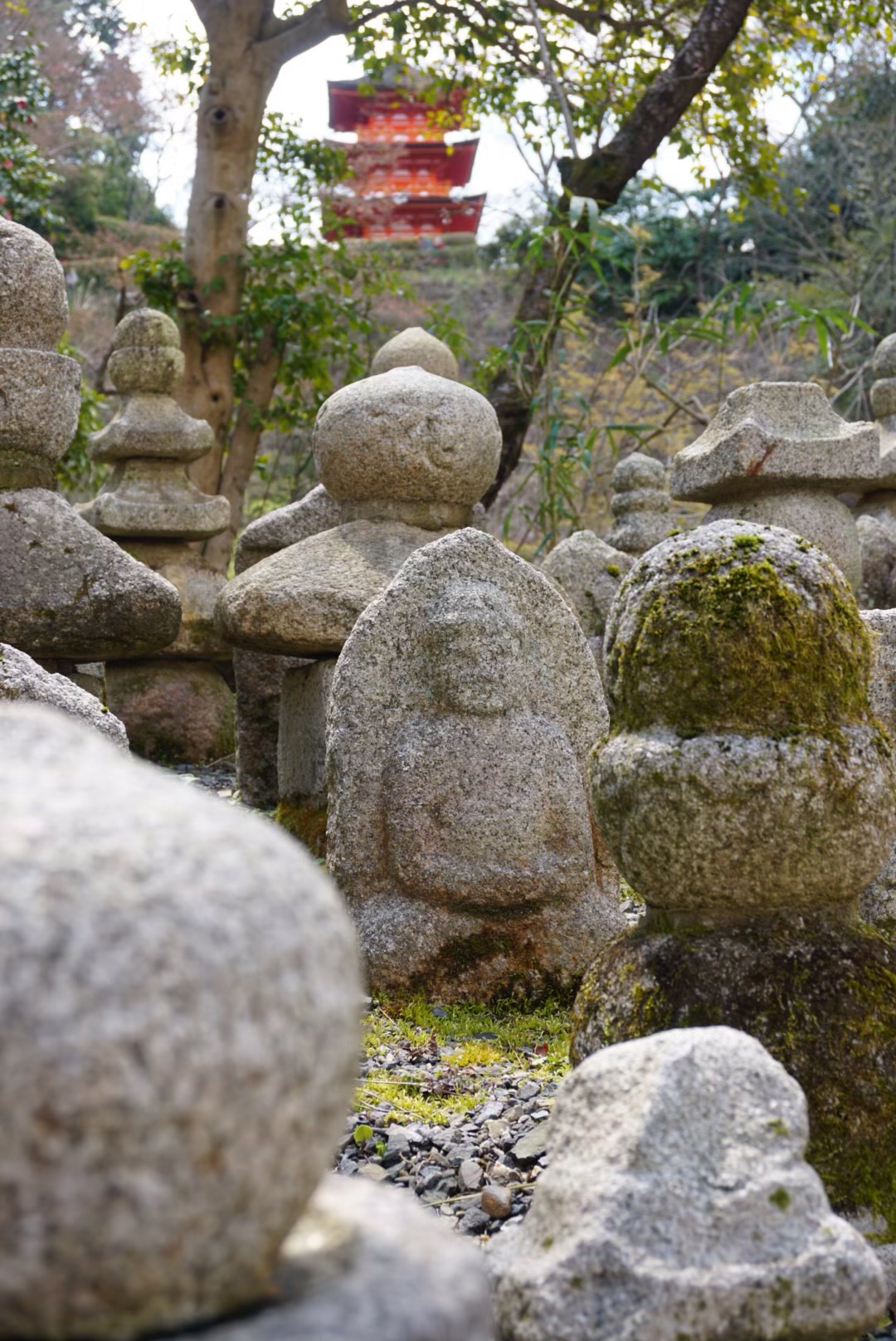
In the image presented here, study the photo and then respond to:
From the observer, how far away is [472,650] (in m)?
3.64

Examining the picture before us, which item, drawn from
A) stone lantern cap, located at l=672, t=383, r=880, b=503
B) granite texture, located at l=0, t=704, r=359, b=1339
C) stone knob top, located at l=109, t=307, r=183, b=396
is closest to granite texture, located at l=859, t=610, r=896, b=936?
granite texture, located at l=0, t=704, r=359, b=1339

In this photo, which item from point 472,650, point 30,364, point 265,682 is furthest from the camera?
point 265,682

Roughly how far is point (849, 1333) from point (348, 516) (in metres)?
4.10

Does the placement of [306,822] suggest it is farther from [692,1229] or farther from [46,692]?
[692,1229]

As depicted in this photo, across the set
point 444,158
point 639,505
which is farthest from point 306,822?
point 444,158

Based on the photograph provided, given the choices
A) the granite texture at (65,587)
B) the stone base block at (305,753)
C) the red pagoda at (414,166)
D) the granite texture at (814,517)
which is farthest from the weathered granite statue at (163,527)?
the red pagoda at (414,166)

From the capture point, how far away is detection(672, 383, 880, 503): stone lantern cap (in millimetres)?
5961

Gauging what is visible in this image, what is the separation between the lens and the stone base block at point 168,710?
738cm

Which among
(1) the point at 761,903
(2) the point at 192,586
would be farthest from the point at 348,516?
(1) the point at 761,903

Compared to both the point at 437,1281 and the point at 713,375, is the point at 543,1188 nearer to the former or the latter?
the point at 437,1281

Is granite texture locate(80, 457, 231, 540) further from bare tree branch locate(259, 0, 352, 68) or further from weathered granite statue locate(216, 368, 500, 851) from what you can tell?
bare tree branch locate(259, 0, 352, 68)

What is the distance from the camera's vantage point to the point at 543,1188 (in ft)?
5.66

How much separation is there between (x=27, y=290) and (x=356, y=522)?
145cm

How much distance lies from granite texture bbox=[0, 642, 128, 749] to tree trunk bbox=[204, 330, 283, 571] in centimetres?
701
